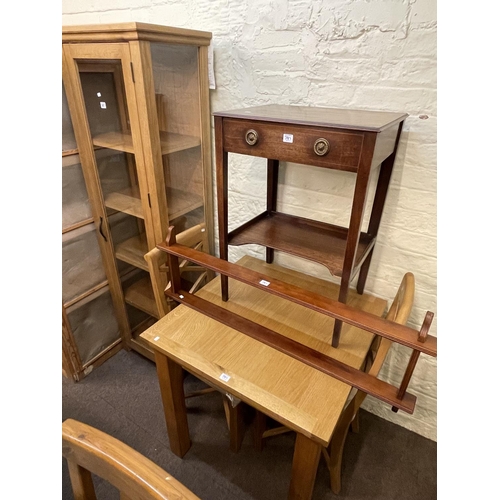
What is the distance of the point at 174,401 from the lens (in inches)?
50.0

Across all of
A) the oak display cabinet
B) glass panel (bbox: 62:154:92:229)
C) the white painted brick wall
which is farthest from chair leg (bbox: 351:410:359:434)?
glass panel (bbox: 62:154:92:229)

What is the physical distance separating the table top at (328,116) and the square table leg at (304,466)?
0.80 metres

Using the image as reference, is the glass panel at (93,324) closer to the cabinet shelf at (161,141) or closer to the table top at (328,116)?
the cabinet shelf at (161,141)

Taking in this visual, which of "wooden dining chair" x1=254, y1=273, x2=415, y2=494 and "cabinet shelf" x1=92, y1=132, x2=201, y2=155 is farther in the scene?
"cabinet shelf" x1=92, y1=132, x2=201, y2=155

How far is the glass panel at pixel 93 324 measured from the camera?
1704 mm

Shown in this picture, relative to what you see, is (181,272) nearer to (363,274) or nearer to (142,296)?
(142,296)

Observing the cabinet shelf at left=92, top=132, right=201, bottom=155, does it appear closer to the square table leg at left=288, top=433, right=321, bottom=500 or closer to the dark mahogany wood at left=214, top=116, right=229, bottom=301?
the dark mahogany wood at left=214, top=116, right=229, bottom=301

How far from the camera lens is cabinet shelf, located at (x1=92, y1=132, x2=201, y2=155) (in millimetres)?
1332

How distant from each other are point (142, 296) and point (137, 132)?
0.91m

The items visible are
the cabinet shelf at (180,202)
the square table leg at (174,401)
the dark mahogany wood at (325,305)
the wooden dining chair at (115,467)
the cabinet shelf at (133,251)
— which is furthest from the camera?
the cabinet shelf at (133,251)

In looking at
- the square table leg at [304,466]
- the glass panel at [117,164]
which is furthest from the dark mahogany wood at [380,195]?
the glass panel at [117,164]

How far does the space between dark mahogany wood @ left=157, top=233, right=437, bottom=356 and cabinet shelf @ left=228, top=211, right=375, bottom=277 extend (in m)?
0.13

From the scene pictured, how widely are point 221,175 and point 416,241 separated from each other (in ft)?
2.37
